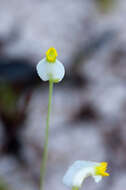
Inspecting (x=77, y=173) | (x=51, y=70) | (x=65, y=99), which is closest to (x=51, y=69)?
(x=51, y=70)

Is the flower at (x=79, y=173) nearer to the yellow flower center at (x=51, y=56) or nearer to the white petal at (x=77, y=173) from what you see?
the white petal at (x=77, y=173)

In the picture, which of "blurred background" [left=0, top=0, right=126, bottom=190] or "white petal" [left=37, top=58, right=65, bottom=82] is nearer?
"white petal" [left=37, top=58, right=65, bottom=82]

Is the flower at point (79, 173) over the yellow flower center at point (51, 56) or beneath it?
beneath

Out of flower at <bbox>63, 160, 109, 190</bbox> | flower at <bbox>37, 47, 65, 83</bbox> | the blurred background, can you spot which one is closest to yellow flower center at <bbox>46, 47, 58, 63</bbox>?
flower at <bbox>37, 47, 65, 83</bbox>

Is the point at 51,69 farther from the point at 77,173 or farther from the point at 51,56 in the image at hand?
the point at 77,173

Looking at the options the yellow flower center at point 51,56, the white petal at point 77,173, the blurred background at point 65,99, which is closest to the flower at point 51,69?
the yellow flower center at point 51,56

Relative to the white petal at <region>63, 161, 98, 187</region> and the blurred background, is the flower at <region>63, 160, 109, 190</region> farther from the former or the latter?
the blurred background

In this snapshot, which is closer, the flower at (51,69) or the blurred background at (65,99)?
the flower at (51,69)
